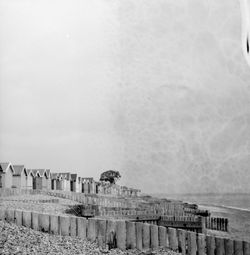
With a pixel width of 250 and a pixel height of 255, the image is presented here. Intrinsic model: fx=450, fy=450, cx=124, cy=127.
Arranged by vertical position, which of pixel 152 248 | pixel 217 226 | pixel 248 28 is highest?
pixel 248 28

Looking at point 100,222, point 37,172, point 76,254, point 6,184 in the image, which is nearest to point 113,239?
point 100,222

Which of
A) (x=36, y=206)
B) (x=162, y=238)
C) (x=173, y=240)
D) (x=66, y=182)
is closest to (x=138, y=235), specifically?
(x=162, y=238)

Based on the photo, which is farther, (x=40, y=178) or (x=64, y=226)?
(x=40, y=178)

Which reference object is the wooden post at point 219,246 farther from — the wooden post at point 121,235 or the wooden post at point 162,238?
the wooden post at point 121,235

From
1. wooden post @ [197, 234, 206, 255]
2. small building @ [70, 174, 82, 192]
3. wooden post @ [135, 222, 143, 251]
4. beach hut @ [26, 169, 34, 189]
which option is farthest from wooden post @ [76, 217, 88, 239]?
small building @ [70, 174, 82, 192]

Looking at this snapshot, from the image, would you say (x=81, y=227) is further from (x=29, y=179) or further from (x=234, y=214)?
(x=29, y=179)

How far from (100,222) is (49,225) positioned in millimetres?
1107

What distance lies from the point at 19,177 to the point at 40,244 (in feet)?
144

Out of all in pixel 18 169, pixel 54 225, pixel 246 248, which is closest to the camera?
pixel 246 248

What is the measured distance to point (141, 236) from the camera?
9062 millimetres

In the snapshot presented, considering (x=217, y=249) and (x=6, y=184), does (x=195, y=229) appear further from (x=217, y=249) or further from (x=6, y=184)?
(x=6, y=184)

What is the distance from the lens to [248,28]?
33.6ft

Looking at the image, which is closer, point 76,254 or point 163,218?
point 76,254

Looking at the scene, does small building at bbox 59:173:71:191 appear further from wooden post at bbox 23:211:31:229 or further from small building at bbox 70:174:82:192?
wooden post at bbox 23:211:31:229
